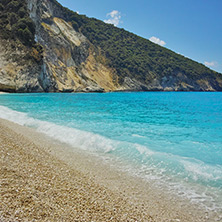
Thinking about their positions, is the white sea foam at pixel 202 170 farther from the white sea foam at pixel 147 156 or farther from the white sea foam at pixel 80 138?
the white sea foam at pixel 80 138

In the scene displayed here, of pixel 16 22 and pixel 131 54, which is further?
pixel 131 54

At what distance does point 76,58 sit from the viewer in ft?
221

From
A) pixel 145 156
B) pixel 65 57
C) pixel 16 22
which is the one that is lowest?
pixel 145 156

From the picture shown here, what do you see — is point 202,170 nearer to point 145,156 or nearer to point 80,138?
point 145,156

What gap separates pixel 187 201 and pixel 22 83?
47.3 meters

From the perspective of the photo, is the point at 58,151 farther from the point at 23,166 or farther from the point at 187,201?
the point at 187,201

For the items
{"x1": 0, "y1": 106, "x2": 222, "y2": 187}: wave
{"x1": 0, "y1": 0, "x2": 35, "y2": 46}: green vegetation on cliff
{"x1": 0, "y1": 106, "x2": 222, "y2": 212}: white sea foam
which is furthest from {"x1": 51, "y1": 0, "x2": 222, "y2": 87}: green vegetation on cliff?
{"x1": 0, "y1": 106, "x2": 222, "y2": 187}: wave

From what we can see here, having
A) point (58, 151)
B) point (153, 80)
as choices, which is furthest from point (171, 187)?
point (153, 80)

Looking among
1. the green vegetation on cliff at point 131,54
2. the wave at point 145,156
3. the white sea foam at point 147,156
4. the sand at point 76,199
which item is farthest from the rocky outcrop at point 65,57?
the sand at point 76,199

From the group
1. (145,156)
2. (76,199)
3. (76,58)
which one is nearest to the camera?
(76,199)

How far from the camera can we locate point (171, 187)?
16.3 feet

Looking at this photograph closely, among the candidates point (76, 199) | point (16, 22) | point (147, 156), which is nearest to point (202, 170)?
point (147, 156)

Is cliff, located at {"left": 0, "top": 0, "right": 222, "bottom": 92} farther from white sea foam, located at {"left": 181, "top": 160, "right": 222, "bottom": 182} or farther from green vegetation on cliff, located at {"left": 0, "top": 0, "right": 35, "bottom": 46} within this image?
white sea foam, located at {"left": 181, "top": 160, "right": 222, "bottom": 182}

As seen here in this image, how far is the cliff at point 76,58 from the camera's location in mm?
46656
